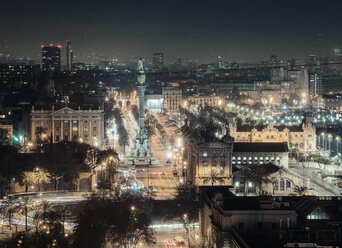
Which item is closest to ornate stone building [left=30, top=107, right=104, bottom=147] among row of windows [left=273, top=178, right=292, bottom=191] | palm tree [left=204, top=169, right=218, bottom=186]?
palm tree [left=204, top=169, right=218, bottom=186]

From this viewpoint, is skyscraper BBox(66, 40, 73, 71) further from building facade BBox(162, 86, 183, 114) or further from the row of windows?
the row of windows

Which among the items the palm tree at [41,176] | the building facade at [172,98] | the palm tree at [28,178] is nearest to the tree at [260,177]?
the palm tree at [41,176]

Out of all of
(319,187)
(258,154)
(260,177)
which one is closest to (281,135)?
(258,154)

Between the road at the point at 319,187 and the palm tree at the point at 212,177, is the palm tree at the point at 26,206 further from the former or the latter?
the road at the point at 319,187

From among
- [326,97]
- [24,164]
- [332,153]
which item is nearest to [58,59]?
[326,97]

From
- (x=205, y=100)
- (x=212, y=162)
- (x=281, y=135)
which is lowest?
(x=212, y=162)

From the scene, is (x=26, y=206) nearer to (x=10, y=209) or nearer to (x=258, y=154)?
(x=10, y=209)
